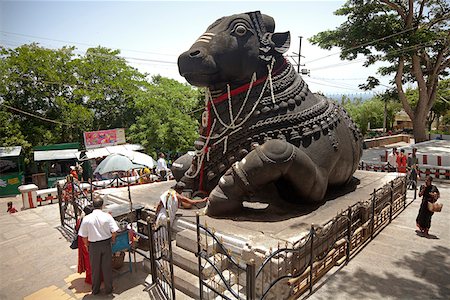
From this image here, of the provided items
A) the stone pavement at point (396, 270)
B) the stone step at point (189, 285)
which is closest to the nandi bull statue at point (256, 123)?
the stone step at point (189, 285)

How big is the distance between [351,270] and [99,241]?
3759mm

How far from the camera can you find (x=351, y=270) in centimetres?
463

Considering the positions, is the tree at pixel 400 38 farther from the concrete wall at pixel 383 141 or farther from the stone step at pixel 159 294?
Result: the stone step at pixel 159 294

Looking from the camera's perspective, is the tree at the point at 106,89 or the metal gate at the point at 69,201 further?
the tree at the point at 106,89

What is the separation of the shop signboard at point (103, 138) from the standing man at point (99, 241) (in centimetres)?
1304

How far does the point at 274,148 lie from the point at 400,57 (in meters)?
14.6

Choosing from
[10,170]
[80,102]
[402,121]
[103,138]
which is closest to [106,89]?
[80,102]

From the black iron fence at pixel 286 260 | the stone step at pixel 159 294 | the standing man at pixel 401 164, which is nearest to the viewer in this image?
the black iron fence at pixel 286 260

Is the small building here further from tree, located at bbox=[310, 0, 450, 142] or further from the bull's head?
the bull's head

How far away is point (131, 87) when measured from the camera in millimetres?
19312

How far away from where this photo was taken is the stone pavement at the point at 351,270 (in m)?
4.13

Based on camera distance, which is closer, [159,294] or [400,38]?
[159,294]

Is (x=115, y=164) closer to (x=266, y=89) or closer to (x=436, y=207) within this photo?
(x=266, y=89)

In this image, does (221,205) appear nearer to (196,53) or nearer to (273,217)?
(273,217)
